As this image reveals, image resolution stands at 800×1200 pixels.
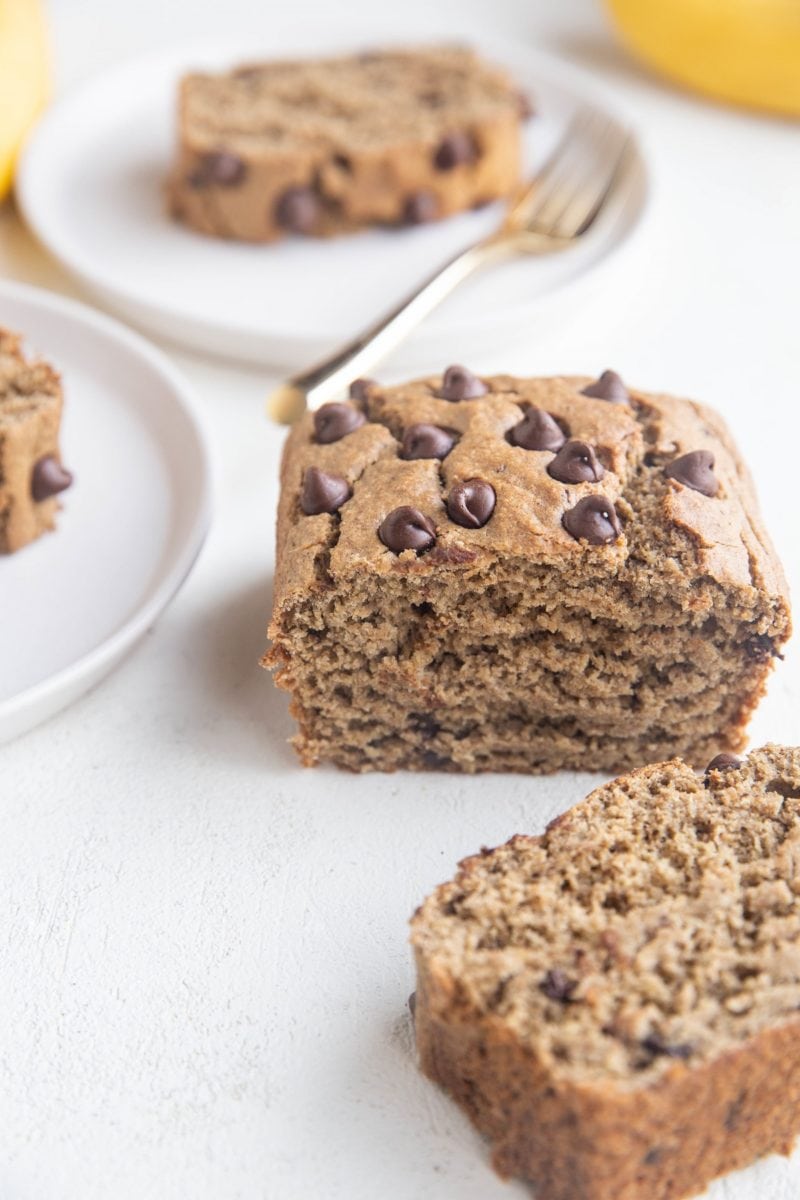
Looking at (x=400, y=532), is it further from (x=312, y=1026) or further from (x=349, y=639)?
(x=312, y=1026)

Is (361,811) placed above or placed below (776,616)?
below

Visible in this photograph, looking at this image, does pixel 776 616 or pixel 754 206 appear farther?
pixel 754 206

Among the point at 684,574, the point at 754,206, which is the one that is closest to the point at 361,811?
the point at 684,574

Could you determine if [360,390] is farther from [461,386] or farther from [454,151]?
[454,151]

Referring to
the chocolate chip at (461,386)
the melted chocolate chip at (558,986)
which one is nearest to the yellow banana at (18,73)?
the chocolate chip at (461,386)

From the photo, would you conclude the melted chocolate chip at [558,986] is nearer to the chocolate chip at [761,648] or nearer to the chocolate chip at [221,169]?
the chocolate chip at [761,648]

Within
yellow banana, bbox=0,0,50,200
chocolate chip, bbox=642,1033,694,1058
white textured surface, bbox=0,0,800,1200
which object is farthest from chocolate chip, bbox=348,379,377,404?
yellow banana, bbox=0,0,50,200
